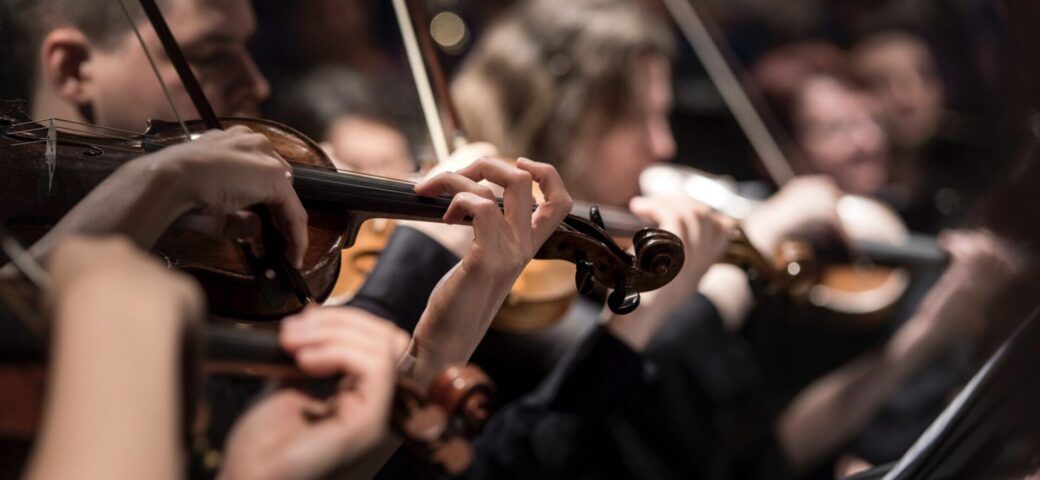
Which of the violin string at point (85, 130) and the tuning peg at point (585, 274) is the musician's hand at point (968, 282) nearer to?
the tuning peg at point (585, 274)

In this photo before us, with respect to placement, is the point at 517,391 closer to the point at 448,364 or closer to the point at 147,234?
the point at 448,364

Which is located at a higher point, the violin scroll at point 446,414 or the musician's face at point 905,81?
the violin scroll at point 446,414

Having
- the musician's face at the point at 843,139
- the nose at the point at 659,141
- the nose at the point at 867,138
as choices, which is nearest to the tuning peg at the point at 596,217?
the nose at the point at 659,141

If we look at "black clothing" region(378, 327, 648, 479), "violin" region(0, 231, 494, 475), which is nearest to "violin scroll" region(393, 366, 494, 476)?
"violin" region(0, 231, 494, 475)

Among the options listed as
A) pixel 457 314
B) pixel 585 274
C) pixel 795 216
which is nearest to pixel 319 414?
pixel 457 314

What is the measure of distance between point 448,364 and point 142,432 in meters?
0.24

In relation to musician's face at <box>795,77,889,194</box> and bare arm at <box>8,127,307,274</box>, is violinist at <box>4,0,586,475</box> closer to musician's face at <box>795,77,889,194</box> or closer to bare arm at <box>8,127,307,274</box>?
bare arm at <box>8,127,307,274</box>

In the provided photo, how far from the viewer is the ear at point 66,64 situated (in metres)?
0.61

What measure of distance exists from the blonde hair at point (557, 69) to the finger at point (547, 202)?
0.56m

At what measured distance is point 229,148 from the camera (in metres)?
0.57

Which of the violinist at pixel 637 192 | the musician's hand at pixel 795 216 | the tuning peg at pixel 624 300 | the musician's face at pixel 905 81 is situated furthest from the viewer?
the musician's face at pixel 905 81

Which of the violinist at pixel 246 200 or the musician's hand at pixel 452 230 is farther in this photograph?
the musician's hand at pixel 452 230

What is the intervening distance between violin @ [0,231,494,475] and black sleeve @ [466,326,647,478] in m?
0.47

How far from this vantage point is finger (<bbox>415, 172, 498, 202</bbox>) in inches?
26.3
